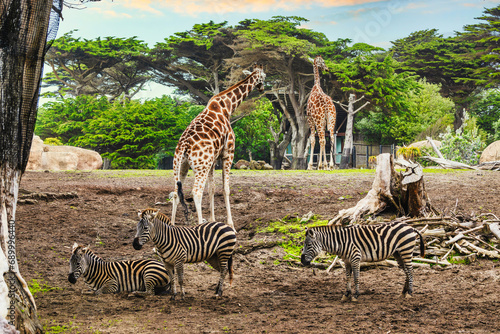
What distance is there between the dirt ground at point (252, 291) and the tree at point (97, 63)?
29.7 metres

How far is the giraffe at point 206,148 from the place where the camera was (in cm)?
845

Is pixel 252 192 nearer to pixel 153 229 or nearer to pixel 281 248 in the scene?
pixel 281 248

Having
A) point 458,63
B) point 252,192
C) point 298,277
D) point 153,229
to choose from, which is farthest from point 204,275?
point 458,63

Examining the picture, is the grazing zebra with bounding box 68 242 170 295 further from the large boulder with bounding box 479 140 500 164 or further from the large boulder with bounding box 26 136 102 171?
the large boulder with bounding box 479 140 500 164

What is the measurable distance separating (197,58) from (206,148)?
98.9ft

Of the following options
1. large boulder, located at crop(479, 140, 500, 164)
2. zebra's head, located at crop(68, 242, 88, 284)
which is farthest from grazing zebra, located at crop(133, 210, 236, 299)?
large boulder, located at crop(479, 140, 500, 164)

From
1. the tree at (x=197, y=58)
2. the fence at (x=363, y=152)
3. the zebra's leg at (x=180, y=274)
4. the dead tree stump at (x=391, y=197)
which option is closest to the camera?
the zebra's leg at (x=180, y=274)

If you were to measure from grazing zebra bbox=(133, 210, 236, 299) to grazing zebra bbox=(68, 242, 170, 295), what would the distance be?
0.33 m

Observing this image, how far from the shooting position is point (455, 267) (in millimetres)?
6824

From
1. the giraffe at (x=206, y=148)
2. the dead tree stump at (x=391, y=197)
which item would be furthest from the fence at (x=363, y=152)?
the dead tree stump at (x=391, y=197)

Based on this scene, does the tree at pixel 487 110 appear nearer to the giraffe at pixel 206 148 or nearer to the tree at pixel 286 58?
the tree at pixel 286 58

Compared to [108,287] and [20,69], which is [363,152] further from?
[20,69]

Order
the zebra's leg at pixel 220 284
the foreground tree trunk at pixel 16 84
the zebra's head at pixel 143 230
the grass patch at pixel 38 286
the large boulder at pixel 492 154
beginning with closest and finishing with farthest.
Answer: the foreground tree trunk at pixel 16 84
the zebra's head at pixel 143 230
the zebra's leg at pixel 220 284
the grass patch at pixel 38 286
the large boulder at pixel 492 154

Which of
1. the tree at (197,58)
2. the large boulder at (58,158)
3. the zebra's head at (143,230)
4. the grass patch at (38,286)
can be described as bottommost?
the grass patch at (38,286)
